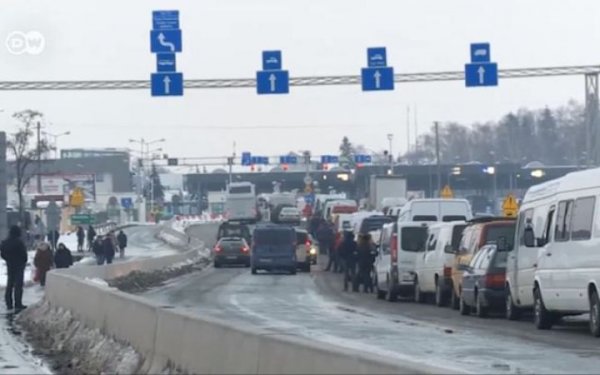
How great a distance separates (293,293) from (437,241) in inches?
293

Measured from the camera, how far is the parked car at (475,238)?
100 ft

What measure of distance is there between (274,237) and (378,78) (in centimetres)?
1238

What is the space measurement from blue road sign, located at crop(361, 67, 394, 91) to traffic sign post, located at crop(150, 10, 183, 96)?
5.76 m

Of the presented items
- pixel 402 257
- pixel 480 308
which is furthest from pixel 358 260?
pixel 480 308

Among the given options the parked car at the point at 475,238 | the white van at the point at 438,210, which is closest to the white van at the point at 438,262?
the parked car at the point at 475,238

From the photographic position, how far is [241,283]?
5003 cm

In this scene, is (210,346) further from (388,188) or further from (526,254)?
(388,188)

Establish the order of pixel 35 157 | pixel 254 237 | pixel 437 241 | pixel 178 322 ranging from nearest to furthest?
1. pixel 178 322
2. pixel 437 241
3. pixel 254 237
4. pixel 35 157

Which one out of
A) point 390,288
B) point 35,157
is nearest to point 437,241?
point 390,288

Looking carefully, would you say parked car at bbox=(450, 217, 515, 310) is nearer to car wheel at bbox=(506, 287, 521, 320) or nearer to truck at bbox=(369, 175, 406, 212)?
car wheel at bbox=(506, 287, 521, 320)

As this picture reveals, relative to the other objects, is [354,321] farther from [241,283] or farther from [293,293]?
[241,283]

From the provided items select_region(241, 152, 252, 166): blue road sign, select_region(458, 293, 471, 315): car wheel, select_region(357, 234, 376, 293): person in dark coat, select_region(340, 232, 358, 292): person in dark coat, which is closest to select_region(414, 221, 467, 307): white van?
select_region(458, 293, 471, 315): car wheel

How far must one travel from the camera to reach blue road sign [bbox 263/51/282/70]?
49.2 metres

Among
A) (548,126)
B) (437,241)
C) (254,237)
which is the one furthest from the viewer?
(548,126)
